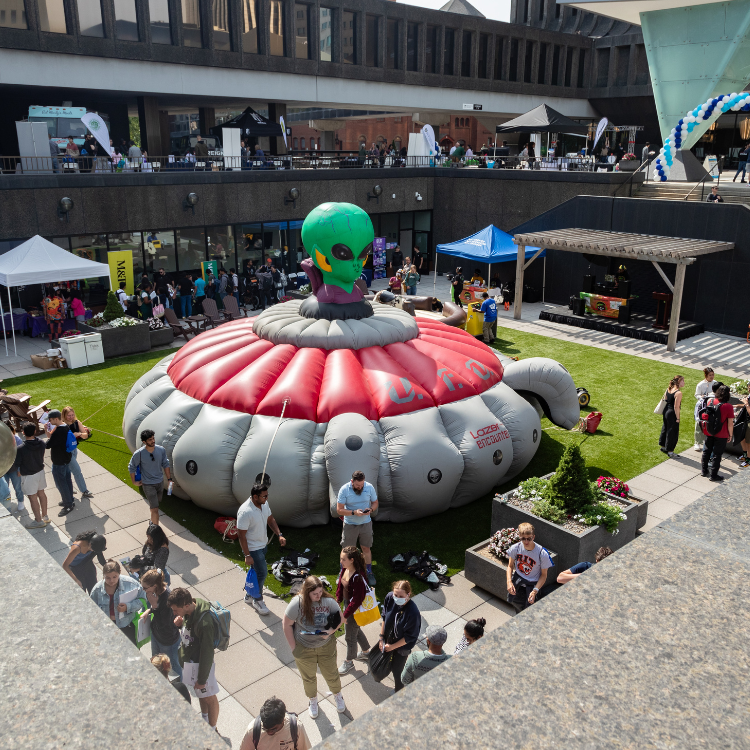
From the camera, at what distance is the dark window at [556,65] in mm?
52263

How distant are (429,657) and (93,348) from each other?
16083 millimetres

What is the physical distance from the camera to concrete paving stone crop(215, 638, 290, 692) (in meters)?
7.77

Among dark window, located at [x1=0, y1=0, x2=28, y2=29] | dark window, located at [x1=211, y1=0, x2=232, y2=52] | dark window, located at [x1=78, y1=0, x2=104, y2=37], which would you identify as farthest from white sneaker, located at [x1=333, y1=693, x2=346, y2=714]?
dark window, located at [x1=211, y1=0, x2=232, y2=52]

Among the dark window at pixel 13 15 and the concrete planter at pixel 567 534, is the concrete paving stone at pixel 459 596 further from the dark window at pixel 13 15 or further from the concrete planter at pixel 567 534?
the dark window at pixel 13 15

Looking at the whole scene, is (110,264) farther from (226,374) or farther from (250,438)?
(250,438)

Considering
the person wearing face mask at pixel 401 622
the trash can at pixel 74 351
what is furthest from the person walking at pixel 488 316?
the person wearing face mask at pixel 401 622

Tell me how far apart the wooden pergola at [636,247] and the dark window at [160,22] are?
19.5 m

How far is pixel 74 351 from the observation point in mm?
19469

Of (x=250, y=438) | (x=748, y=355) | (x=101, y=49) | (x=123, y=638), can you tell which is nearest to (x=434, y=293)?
(x=748, y=355)

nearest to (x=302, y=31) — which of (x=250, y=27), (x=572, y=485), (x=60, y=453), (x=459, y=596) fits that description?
(x=250, y=27)

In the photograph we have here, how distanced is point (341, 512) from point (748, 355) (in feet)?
54.5

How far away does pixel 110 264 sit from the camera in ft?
75.5

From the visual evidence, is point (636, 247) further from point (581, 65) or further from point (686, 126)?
point (581, 65)

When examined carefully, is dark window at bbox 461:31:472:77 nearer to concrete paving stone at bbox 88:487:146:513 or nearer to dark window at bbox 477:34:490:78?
dark window at bbox 477:34:490:78
